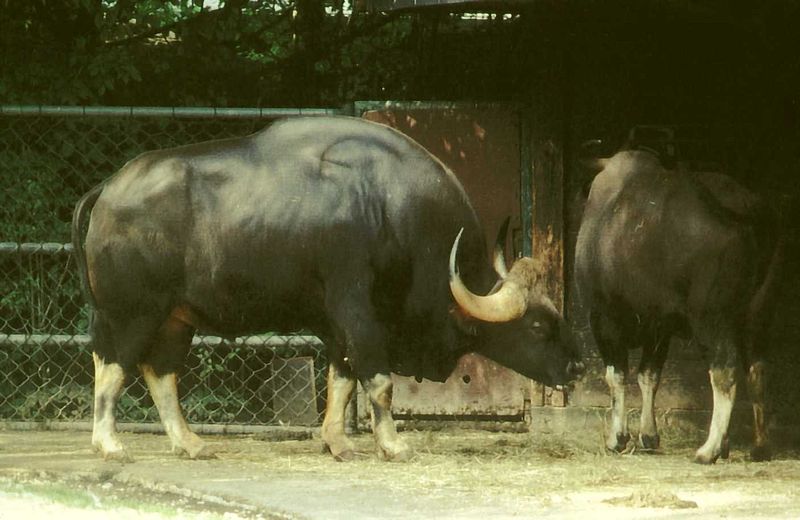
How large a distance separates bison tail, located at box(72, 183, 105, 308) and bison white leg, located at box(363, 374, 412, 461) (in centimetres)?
157

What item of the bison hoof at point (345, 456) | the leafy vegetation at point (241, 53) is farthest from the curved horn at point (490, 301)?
the leafy vegetation at point (241, 53)

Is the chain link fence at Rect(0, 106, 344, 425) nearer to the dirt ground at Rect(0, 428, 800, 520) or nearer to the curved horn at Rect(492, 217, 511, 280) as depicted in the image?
the dirt ground at Rect(0, 428, 800, 520)

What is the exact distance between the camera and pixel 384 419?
994cm

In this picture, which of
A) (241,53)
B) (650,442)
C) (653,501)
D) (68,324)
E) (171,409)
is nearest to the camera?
(653,501)

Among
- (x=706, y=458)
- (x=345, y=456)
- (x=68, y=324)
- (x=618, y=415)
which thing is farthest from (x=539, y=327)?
(x=68, y=324)

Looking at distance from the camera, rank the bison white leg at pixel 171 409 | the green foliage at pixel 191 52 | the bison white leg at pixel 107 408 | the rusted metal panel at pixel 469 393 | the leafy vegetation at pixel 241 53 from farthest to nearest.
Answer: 1. the green foliage at pixel 191 52
2. the leafy vegetation at pixel 241 53
3. the rusted metal panel at pixel 469 393
4. the bison white leg at pixel 171 409
5. the bison white leg at pixel 107 408

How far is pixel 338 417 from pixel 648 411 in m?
1.76

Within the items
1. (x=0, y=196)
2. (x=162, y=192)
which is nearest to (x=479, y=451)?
(x=162, y=192)

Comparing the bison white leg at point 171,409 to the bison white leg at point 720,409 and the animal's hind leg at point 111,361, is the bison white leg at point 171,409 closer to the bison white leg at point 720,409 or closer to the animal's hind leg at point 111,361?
the animal's hind leg at point 111,361

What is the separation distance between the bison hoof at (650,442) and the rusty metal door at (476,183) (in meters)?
1.35

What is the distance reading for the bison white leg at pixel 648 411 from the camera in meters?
10.4

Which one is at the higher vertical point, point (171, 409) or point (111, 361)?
point (111, 361)

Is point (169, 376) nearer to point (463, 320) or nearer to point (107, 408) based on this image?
point (107, 408)

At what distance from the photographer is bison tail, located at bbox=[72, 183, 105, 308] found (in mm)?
10023
